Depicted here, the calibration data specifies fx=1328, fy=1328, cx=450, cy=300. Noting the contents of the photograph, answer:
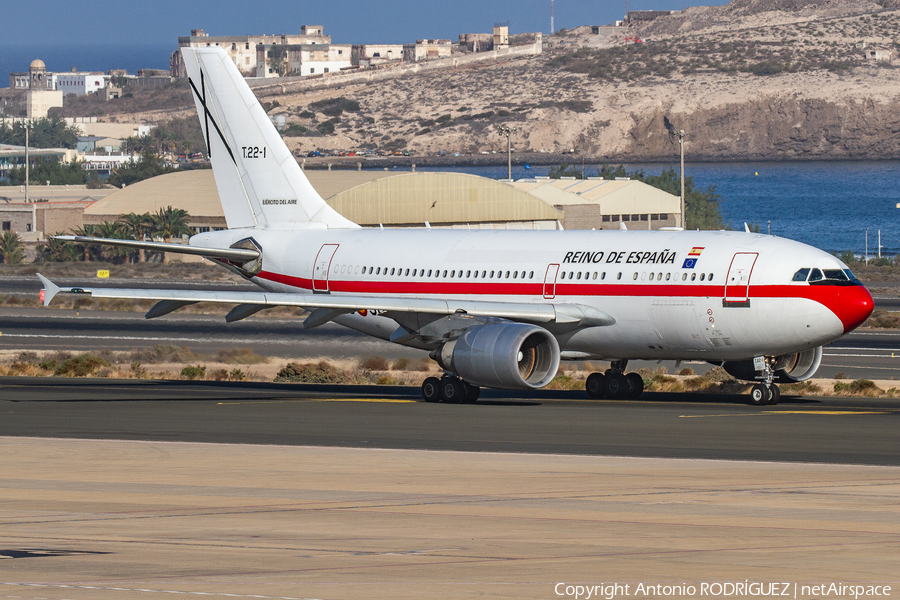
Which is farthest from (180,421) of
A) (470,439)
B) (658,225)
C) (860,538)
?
(658,225)

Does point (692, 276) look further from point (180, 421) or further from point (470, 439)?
point (180, 421)

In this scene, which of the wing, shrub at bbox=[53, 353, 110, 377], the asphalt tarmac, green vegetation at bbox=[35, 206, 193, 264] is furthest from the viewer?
green vegetation at bbox=[35, 206, 193, 264]

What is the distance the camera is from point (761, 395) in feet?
113

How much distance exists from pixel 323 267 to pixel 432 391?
7198 millimetres

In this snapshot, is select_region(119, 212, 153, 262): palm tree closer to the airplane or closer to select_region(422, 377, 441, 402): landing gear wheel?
the airplane

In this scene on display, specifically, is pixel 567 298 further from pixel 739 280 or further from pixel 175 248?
pixel 175 248

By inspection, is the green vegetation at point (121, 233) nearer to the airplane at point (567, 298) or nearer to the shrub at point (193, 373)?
the shrub at point (193, 373)

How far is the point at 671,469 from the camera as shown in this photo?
22.7 metres

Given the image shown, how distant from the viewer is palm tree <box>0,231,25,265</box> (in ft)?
400

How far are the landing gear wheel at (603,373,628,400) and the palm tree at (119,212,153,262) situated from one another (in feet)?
286

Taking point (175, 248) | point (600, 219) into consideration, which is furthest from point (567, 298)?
point (600, 219)

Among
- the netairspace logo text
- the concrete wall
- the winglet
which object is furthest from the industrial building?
the netairspace logo text

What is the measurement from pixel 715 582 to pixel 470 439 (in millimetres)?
15172

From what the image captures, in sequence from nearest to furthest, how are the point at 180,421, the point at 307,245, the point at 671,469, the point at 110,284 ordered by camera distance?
the point at 671,469 → the point at 180,421 → the point at 307,245 → the point at 110,284
